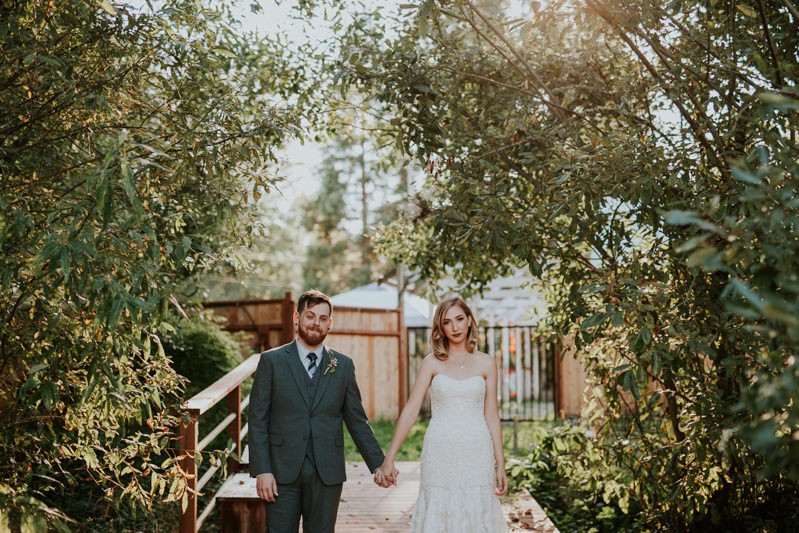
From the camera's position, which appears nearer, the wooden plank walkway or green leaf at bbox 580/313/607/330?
green leaf at bbox 580/313/607/330

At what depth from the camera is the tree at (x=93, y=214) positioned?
315 centimetres

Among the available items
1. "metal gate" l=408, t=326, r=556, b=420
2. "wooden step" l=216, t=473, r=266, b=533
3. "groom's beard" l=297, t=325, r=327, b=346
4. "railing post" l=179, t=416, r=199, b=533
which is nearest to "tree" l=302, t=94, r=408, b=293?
"metal gate" l=408, t=326, r=556, b=420

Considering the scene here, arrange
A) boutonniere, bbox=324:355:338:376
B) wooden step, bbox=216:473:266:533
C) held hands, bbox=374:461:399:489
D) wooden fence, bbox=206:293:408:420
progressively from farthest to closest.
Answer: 1. wooden fence, bbox=206:293:408:420
2. wooden step, bbox=216:473:266:533
3. held hands, bbox=374:461:399:489
4. boutonniere, bbox=324:355:338:376

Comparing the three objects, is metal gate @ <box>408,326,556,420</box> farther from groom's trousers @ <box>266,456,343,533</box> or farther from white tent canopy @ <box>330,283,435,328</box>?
groom's trousers @ <box>266,456,343,533</box>

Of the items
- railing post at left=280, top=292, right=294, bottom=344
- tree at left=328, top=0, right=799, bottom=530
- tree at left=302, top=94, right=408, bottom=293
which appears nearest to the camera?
tree at left=328, top=0, right=799, bottom=530

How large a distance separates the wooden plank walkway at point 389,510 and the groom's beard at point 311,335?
241 cm

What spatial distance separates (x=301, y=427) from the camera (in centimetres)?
391

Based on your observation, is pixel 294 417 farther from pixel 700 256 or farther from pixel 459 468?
pixel 700 256

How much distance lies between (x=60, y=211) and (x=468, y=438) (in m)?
2.34

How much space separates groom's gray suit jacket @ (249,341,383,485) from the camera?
386 centimetres

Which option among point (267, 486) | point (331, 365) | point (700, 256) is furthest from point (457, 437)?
point (700, 256)

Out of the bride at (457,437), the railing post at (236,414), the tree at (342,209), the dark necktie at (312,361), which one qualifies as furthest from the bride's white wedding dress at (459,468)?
the tree at (342,209)

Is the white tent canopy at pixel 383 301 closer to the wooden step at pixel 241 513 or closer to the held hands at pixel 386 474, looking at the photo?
the wooden step at pixel 241 513

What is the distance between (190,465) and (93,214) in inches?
64.5
